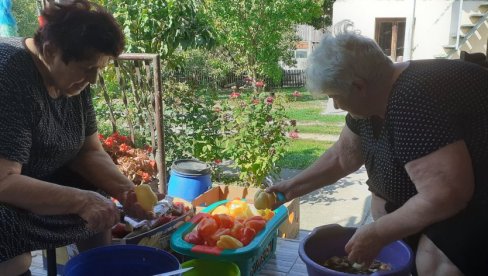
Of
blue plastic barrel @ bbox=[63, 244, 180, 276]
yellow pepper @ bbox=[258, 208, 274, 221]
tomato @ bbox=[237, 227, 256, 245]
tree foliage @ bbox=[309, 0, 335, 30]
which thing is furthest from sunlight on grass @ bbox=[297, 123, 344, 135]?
tree foliage @ bbox=[309, 0, 335, 30]

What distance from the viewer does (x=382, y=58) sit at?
5.23 feet

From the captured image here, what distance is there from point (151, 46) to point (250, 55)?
6609 mm

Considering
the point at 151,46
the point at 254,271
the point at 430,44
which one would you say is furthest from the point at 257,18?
the point at 254,271

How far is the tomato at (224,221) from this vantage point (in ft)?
7.09

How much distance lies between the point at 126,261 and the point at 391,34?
8982mm

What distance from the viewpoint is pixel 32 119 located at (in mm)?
1673

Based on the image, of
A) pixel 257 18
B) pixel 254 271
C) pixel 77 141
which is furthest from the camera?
pixel 257 18

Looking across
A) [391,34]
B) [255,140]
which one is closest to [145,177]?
[255,140]

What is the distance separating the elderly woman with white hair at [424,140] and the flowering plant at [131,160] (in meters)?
2.03

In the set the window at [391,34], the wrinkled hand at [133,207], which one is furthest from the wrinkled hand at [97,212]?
the window at [391,34]

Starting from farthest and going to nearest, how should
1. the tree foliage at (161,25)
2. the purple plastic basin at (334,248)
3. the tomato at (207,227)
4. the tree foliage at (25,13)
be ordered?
the tree foliage at (25,13) < the tree foliage at (161,25) < the tomato at (207,227) < the purple plastic basin at (334,248)

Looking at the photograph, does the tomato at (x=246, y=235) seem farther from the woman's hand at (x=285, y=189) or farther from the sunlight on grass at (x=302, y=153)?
the sunlight on grass at (x=302, y=153)

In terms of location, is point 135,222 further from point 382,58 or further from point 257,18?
point 257,18

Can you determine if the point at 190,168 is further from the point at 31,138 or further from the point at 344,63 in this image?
the point at 344,63
